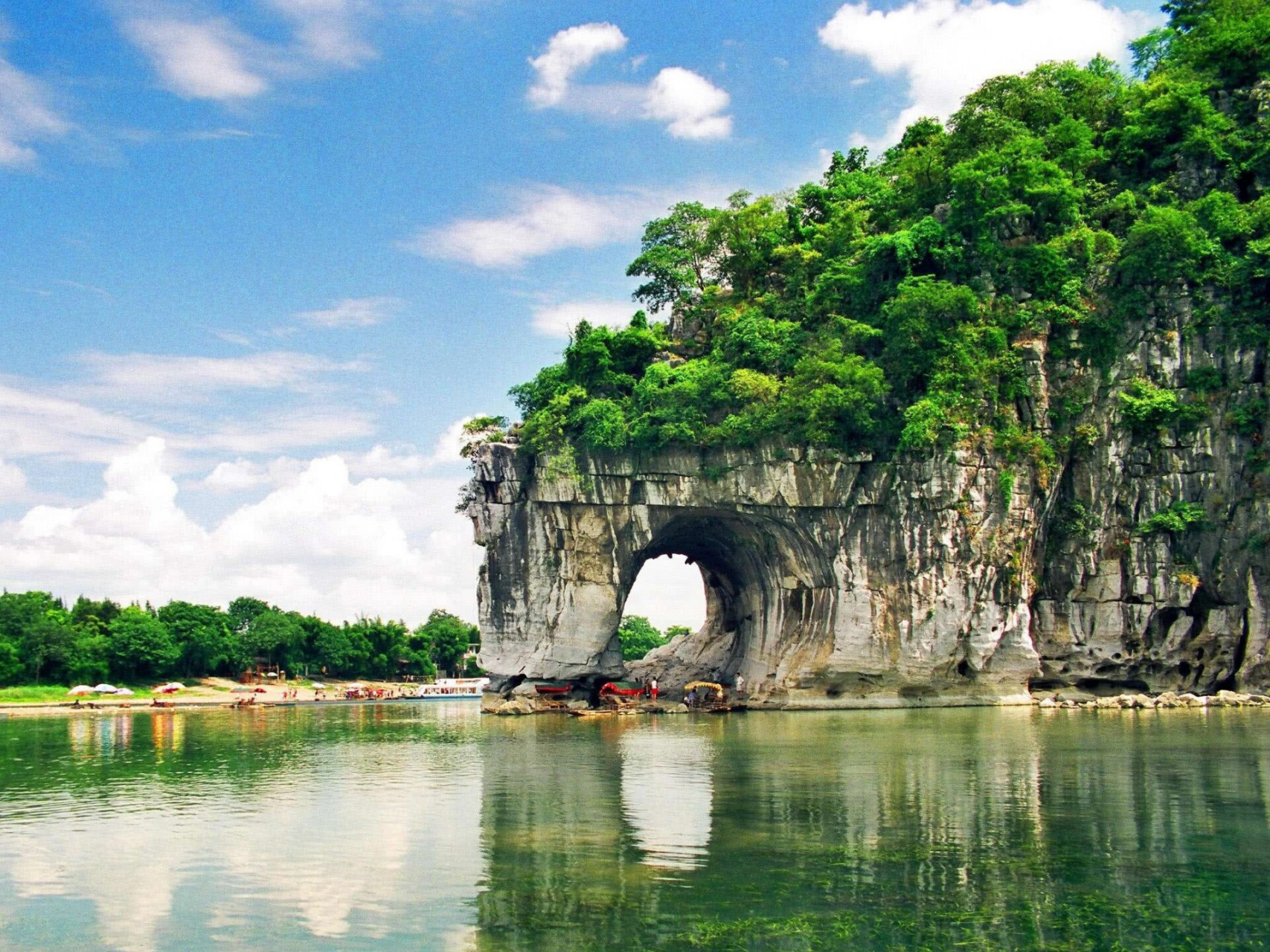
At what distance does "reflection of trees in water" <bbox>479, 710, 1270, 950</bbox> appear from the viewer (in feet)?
28.6

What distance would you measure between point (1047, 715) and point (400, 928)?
23606 millimetres

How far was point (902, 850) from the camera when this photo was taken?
37.7 feet

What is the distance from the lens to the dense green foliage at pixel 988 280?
32.9m

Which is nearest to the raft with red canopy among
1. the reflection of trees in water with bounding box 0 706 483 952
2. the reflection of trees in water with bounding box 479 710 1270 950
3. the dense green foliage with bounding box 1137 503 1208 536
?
the reflection of trees in water with bounding box 0 706 483 952

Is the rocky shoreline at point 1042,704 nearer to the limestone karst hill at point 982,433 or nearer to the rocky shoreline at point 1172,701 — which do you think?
the rocky shoreline at point 1172,701

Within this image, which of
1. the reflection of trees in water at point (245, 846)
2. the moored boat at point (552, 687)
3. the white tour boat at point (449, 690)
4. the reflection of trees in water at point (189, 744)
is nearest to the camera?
the reflection of trees in water at point (245, 846)

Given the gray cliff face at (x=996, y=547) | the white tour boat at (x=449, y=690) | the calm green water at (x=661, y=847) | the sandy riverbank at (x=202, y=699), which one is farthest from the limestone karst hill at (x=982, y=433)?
the white tour boat at (x=449, y=690)

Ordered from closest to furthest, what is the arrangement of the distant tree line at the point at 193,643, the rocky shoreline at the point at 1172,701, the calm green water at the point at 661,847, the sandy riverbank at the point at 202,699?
the calm green water at the point at 661,847 < the rocky shoreline at the point at 1172,701 < the sandy riverbank at the point at 202,699 < the distant tree line at the point at 193,643

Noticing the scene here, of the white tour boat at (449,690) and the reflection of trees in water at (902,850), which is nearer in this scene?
the reflection of trees in water at (902,850)

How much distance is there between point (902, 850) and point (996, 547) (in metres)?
22.9

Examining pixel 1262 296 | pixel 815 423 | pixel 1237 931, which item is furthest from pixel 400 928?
pixel 1262 296

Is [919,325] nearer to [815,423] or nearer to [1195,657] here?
[815,423]

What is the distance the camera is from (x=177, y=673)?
186 feet

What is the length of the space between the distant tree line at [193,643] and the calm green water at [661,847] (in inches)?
1214
